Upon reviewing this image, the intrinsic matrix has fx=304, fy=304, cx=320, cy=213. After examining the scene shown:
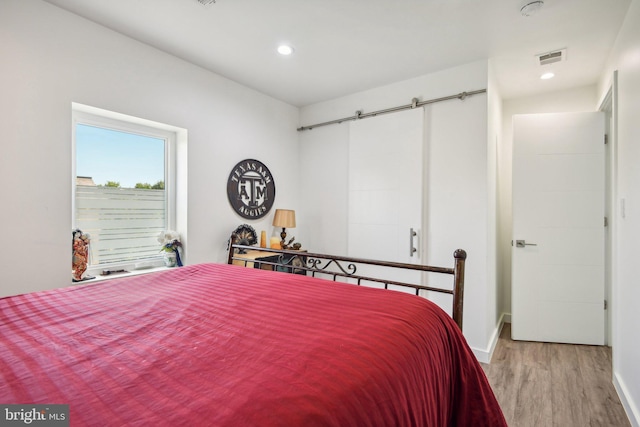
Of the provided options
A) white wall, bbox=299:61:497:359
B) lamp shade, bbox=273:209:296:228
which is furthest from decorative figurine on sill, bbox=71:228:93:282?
white wall, bbox=299:61:497:359

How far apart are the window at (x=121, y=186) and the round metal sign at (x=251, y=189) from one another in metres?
0.59

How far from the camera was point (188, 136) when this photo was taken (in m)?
2.80

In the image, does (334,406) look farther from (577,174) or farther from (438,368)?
(577,174)

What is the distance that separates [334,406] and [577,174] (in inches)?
134

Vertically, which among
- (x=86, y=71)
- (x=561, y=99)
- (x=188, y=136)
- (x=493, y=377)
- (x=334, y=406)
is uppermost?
(x=561, y=99)

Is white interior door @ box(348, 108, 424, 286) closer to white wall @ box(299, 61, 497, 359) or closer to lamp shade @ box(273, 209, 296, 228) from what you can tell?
white wall @ box(299, 61, 497, 359)

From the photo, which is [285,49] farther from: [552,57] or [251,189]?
[552,57]

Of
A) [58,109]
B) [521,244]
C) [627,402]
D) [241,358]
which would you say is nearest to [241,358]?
[241,358]

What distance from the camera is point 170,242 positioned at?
107 inches

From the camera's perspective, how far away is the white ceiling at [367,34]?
201 centimetres

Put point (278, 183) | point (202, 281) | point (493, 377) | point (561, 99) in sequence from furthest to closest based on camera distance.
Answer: point (278, 183)
point (561, 99)
point (493, 377)
point (202, 281)

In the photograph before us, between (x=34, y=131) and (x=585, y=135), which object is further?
(x=585, y=135)

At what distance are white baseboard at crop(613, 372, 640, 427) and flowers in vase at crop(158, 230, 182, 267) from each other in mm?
3287

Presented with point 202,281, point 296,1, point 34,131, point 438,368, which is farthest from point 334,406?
point 34,131
